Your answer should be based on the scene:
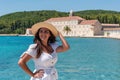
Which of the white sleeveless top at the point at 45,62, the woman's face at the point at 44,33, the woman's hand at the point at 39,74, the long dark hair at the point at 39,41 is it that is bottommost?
the woman's hand at the point at 39,74

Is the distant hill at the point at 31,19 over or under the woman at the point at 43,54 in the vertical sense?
under

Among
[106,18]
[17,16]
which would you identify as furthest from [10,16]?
[106,18]

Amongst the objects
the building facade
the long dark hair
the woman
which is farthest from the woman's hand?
the building facade

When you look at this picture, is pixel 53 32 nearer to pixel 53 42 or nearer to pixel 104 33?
pixel 53 42

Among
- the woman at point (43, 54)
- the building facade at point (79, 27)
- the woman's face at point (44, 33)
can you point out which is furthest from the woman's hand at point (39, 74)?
the building facade at point (79, 27)

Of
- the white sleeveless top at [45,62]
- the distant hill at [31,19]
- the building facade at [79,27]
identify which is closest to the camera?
the white sleeveless top at [45,62]

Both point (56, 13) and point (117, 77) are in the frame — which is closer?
point (117, 77)

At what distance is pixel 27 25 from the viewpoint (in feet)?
436

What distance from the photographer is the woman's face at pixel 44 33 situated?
396 centimetres

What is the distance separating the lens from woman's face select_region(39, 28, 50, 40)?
396 cm

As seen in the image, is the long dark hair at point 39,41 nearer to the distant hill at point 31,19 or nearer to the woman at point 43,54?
the woman at point 43,54

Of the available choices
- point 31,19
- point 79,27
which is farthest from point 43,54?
point 31,19

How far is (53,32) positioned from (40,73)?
53 centimetres

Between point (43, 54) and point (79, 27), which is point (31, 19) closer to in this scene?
point (79, 27)
